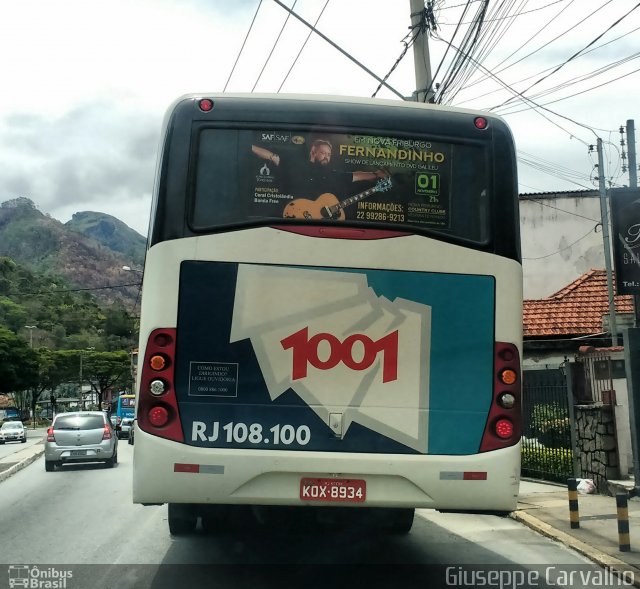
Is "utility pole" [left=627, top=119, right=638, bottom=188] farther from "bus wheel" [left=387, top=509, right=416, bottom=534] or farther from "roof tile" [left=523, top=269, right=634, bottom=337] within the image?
"bus wheel" [left=387, top=509, right=416, bottom=534]

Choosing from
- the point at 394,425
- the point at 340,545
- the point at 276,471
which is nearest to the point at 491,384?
the point at 394,425

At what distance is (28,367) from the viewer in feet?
236

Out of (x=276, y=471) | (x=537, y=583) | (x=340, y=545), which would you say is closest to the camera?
(x=276, y=471)

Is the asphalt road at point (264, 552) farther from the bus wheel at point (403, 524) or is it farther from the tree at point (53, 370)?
the tree at point (53, 370)

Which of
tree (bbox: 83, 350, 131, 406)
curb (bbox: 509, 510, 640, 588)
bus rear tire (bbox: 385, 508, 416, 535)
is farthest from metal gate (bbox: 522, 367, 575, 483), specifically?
tree (bbox: 83, 350, 131, 406)

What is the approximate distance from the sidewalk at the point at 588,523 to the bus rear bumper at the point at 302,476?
2.18 metres

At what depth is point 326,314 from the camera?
18.1 feet

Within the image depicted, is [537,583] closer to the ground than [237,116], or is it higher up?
closer to the ground

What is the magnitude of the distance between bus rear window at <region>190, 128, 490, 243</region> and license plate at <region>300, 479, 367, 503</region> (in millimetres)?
1820

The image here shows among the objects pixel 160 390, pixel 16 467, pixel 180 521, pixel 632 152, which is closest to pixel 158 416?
pixel 160 390

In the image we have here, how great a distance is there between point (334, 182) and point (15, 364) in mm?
70135

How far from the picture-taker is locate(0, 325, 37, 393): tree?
6844 cm

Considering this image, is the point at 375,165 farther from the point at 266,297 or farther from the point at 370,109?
the point at 266,297

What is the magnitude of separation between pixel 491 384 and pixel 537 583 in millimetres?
2179
